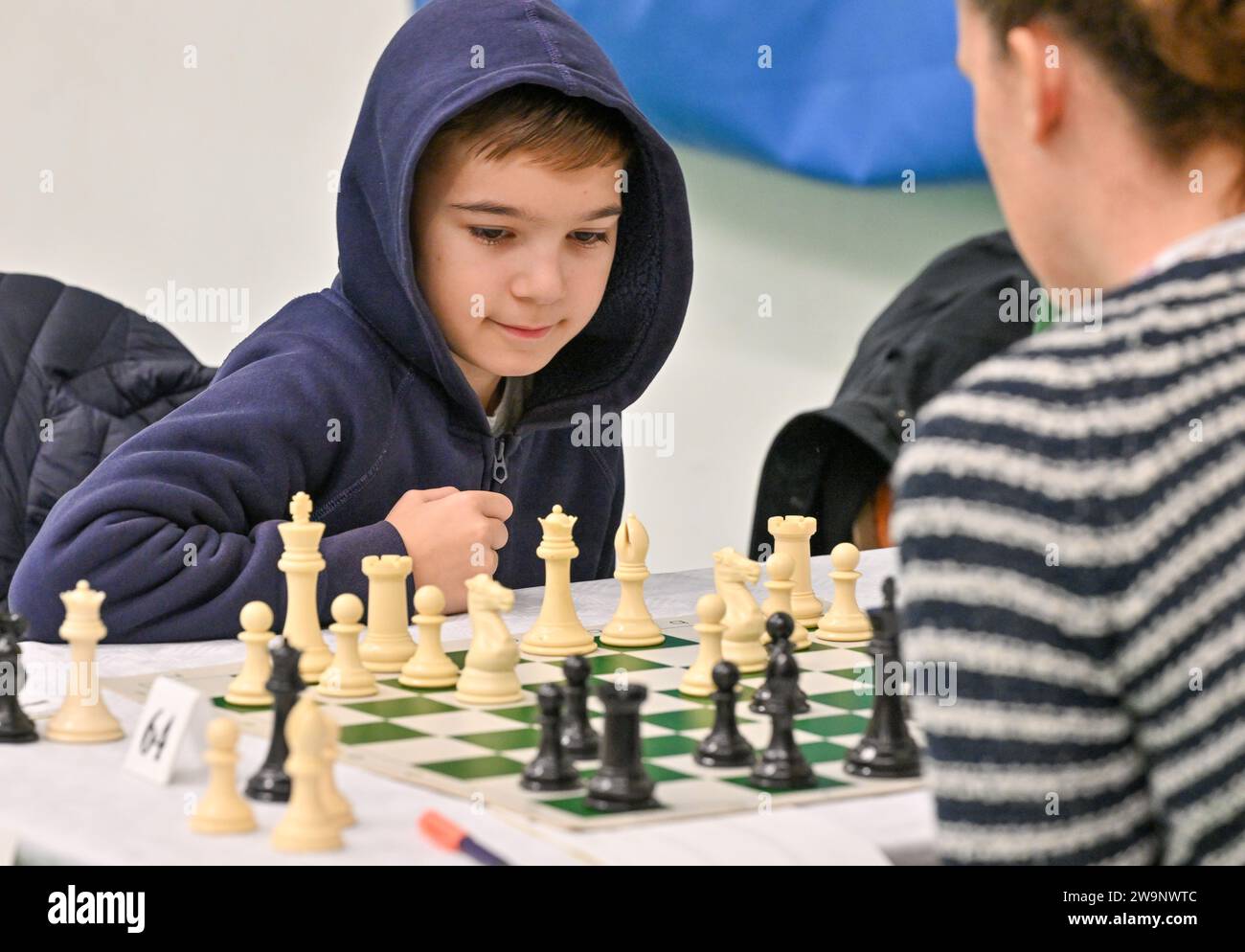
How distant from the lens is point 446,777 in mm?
1135

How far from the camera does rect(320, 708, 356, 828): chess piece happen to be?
1.02 meters

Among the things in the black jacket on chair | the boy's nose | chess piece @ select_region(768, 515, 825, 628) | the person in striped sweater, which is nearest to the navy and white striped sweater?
the person in striped sweater

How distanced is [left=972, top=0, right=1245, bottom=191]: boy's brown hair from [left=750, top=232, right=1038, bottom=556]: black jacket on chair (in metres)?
1.78

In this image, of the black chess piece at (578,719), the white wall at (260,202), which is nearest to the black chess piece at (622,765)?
the black chess piece at (578,719)

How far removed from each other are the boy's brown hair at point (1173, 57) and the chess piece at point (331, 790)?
595mm

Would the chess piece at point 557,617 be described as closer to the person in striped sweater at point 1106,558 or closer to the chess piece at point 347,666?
the chess piece at point 347,666

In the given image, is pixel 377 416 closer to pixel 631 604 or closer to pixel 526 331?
pixel 526 331

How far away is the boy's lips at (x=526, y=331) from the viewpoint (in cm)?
204

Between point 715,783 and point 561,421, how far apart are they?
120cm

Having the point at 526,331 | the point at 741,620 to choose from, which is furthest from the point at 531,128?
the point at 741,620

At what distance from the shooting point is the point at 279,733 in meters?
1.15

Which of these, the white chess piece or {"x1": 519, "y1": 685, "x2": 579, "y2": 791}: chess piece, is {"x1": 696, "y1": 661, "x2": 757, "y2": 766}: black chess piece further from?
the white chess piece

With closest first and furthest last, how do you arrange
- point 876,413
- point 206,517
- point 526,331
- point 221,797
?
point 221,797
point 206,517
point 526,331
point 876,413

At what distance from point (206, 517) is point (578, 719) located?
0.68 metres
